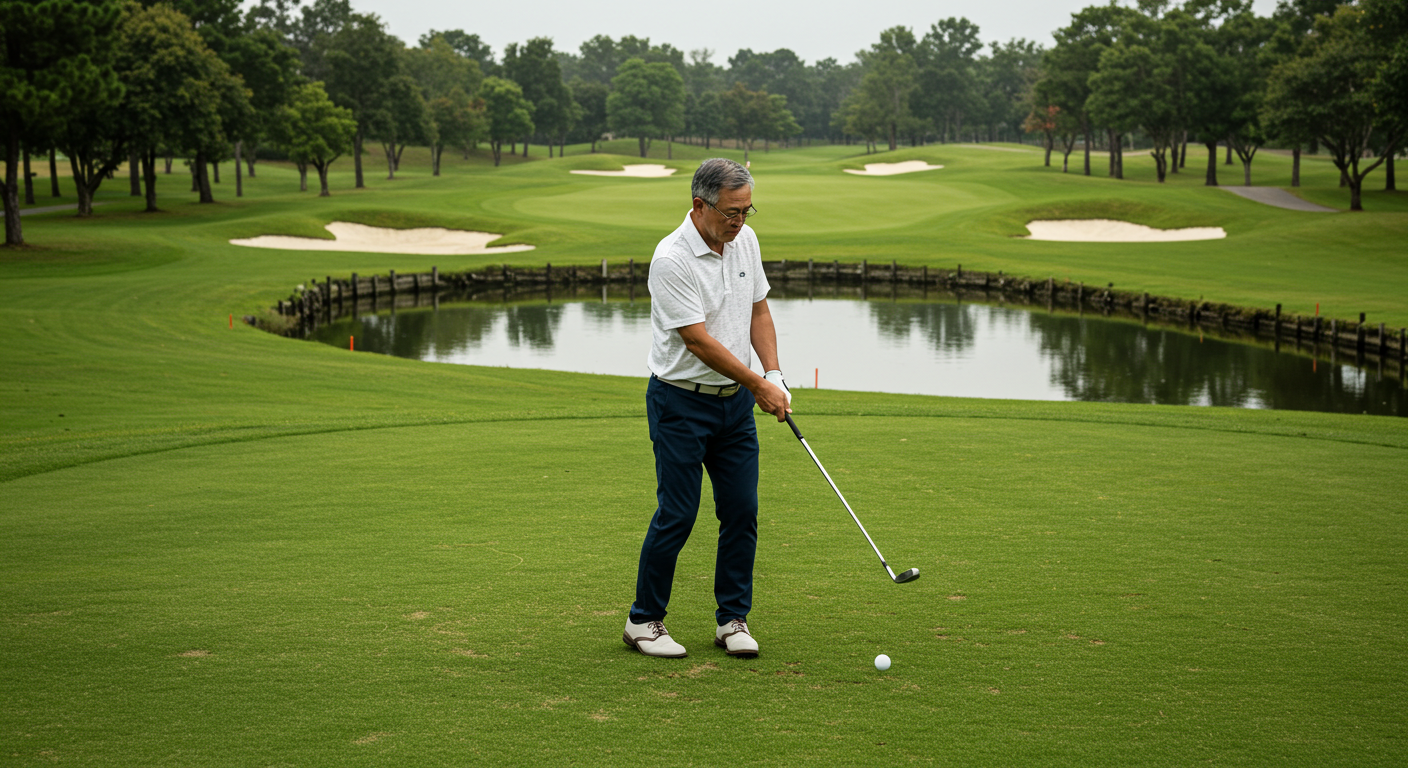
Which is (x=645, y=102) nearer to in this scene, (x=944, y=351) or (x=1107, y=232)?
(x=1107, y=232)

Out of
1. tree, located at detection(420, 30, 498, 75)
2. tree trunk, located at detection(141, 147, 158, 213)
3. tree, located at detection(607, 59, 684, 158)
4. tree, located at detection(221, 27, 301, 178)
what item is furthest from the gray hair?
tree, located at detection(420, 30, 498, 75)

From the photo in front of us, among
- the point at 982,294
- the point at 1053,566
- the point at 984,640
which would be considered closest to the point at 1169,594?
the point at 1053,566

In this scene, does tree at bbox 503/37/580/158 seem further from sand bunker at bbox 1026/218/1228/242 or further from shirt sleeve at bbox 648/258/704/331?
shirt sleeve at bbox 648/258/704/331

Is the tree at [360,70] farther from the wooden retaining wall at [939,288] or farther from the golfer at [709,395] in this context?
the golfer at [709,395]

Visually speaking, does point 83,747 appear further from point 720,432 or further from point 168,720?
point 720,432

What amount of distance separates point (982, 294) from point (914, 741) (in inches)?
1636

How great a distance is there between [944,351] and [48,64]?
31.6 m

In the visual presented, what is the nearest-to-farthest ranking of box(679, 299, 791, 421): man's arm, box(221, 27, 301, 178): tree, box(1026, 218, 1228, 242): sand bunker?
box(679, 299, 791, 421): man's arm, box(1026, 218, 1228, 242): sand bunker, box(221, 27, 301, 178): tree

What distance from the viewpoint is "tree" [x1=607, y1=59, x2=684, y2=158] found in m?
131

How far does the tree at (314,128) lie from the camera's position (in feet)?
220

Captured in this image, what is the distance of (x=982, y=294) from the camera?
144 feet

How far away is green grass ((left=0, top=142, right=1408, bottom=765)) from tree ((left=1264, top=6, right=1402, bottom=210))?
162 ft

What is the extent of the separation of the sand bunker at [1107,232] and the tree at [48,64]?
4156 centimetres

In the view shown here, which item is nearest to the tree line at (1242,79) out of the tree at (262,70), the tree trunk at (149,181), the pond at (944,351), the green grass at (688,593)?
the pond at (944,351)
